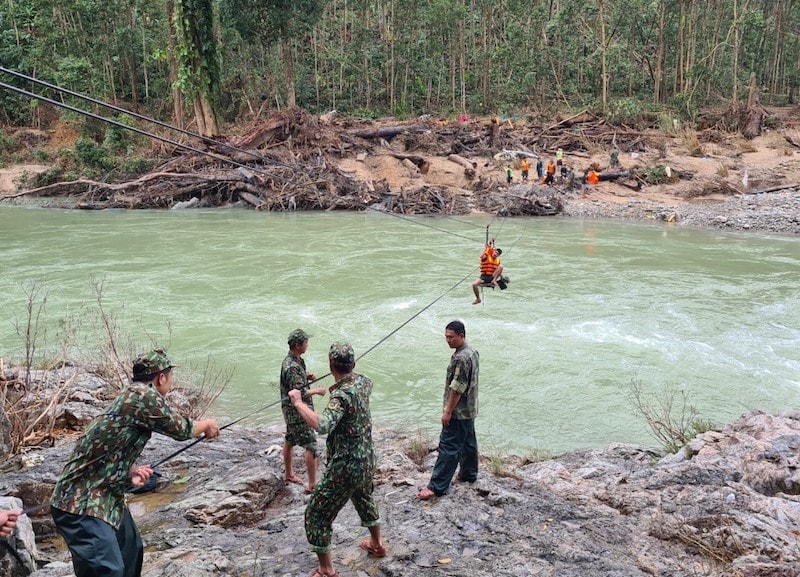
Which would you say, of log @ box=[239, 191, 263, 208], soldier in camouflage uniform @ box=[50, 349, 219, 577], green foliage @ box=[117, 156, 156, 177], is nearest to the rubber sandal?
soldier in camouflage uniform @ box=[50, 349, 219, 577]

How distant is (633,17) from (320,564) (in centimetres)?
3907

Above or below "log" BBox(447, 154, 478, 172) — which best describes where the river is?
below

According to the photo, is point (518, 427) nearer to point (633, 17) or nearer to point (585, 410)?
point (585, 410)

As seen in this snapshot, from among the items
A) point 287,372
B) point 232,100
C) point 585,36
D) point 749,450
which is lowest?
point 749,450

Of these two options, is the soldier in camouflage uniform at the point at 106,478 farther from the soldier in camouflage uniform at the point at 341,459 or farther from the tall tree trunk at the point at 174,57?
the tall tree trunk at the point at 174,57

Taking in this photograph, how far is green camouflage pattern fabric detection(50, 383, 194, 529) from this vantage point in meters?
3.08

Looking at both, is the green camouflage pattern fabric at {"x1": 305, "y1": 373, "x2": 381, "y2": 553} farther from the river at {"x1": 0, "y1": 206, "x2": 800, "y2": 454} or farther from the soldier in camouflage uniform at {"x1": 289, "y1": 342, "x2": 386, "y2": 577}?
the river at {"x1": 0, "y1": 206, "x2": 800, "y2": 454}

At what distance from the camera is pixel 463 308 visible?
1271cm

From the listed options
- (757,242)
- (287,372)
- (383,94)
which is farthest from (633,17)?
(287,372)

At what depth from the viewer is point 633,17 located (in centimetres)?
3638

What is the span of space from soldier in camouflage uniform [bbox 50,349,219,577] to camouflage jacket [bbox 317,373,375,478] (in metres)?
0.90

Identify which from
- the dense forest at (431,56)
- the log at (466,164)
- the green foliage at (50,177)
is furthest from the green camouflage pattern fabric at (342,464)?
the dense forest at (431,56)

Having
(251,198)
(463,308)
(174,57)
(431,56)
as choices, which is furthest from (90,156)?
(463,308)

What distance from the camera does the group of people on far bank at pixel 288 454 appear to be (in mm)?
3068
